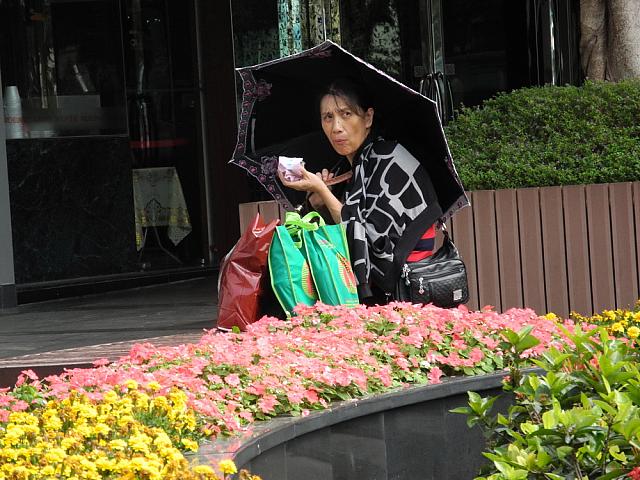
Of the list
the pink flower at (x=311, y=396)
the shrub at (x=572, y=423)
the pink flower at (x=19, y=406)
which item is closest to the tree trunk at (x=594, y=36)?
the pink flower at (x=311, y=396)

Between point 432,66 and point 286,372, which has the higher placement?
point 432,66

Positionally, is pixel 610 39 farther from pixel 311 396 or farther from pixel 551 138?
pixel 311 396

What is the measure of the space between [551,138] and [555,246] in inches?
37.4

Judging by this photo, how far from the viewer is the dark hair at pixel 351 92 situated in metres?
6.28

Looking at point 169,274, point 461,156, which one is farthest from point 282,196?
point 169,274

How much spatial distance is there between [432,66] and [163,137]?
2871mm

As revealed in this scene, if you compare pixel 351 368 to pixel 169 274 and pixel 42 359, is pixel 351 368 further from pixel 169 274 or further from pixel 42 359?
pixel 169 274

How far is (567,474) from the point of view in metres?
3.05

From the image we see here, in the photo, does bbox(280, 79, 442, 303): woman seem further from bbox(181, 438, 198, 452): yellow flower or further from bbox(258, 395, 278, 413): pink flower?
bbox(181, 438, 198, 452): yellow flower

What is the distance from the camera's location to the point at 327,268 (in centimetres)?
554

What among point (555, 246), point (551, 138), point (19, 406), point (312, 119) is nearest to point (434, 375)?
point (19, 406)

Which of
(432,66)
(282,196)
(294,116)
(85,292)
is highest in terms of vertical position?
(432,66)

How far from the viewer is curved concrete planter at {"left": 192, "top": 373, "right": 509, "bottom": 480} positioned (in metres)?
3.68

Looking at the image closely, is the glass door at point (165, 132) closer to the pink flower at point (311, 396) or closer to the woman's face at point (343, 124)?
the woman's face at point (343, 124)
